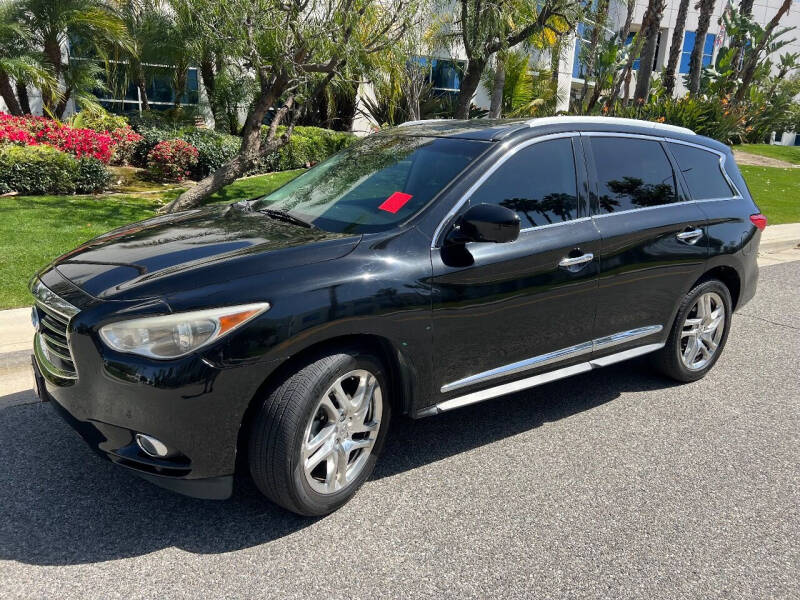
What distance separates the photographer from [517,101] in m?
23.2

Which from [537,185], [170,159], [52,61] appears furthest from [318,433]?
[52,61]

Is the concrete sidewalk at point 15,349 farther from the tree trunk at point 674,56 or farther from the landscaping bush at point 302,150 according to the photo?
the tree trunk at point 674,56

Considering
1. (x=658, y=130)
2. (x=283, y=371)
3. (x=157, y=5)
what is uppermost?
(x=157, y=5)

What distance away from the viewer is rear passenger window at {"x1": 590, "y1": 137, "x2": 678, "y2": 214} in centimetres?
412

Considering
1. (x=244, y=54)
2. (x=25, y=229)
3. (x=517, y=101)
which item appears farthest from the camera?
(x=517, y=101)

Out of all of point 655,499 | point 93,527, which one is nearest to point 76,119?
point 93,527

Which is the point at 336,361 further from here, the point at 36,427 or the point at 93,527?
the point at 36,427

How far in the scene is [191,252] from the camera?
3168 mm

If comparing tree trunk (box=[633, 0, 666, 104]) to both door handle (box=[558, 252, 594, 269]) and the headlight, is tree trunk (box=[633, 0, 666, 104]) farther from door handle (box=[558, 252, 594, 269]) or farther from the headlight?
the headlight

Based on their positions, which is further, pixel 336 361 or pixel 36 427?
A: pixel 36 427

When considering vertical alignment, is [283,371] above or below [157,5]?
below

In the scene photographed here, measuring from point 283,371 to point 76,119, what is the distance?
12.7 metres

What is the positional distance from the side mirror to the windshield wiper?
2.56ft

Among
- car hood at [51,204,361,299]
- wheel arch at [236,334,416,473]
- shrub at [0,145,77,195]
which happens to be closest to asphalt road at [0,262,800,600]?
wheel arch at [236,334,416,473]
